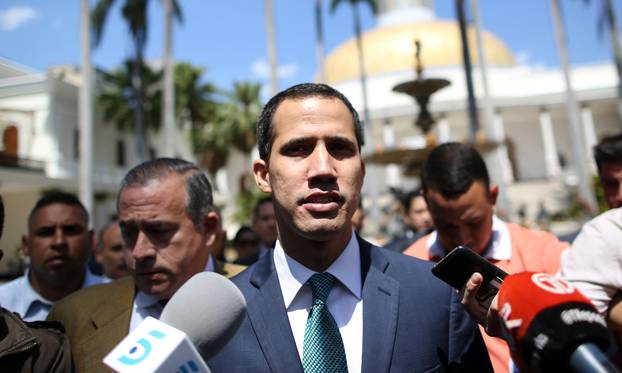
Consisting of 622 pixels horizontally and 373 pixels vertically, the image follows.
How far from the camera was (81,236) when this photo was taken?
157 inches

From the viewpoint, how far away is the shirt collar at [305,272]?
200 cm

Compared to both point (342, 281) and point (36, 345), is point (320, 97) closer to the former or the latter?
point (342, 281)

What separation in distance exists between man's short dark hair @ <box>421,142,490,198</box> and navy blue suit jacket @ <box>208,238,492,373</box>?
1040 millimetres

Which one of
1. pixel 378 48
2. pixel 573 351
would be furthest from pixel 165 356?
pixel 378 48

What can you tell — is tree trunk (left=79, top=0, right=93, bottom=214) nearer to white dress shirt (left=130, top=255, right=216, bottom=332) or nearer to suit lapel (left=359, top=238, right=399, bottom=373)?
white dress shirt (left=130, top=255, right=216, bottom=332)

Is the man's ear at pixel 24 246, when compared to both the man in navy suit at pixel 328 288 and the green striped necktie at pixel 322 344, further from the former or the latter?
the green striped necktie at pixel 322 344

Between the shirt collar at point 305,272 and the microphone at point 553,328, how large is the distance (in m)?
0.79

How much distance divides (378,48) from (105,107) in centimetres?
2368

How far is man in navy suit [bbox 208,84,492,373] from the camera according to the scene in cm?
182

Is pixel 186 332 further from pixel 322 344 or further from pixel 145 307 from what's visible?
pixel 145 307

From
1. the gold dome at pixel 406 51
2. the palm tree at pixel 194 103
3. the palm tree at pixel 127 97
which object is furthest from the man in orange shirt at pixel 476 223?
the gold dome at pixel 406 51

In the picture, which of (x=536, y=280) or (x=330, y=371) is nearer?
(x=536, y=280)

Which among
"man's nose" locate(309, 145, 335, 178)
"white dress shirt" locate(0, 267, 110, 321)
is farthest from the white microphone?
"white dress shirt" locate(0, 267, 110, 321)

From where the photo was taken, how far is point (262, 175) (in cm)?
221
